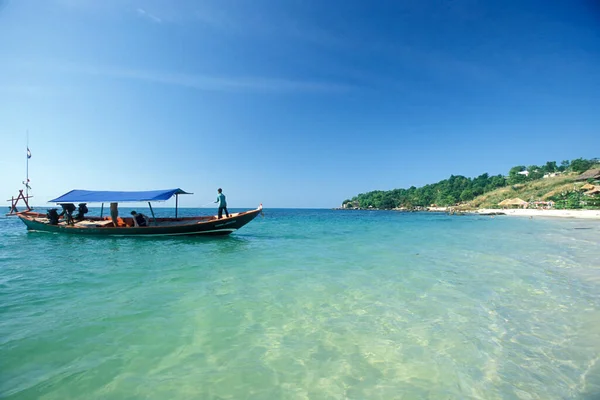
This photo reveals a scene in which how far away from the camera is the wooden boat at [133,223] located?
56.1 ft

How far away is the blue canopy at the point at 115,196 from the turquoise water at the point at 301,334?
9.13 meters

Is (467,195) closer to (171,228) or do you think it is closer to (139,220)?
(171,228)

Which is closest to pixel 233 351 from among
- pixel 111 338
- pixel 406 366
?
pixel 111 338

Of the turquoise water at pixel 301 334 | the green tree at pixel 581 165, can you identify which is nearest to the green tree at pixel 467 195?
the green tree at pixel 581 165

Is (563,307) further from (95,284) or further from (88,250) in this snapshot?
(88,250)

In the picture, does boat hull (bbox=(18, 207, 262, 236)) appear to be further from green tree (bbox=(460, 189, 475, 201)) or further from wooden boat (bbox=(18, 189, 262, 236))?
green tree (bbox=(460, 189, 475, 201))

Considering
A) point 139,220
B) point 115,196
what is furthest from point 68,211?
point 139,220

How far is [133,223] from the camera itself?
18172 millimetres

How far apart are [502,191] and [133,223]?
111m

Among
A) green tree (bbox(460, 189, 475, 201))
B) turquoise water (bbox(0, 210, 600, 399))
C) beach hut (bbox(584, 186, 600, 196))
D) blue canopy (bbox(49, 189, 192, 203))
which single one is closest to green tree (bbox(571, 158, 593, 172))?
green tree (bbox(460, 189, 475, 201))

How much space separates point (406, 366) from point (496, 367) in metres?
1.07

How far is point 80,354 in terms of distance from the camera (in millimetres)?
3736

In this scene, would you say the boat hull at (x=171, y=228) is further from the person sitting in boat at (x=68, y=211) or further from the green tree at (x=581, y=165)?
the green tree at (x=581, y=165)

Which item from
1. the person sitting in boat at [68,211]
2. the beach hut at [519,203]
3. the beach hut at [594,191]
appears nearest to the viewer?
the person sitting in boat at [68,211]
